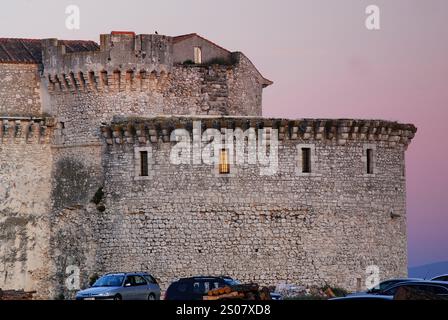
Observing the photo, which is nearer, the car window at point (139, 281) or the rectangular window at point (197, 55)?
the car window at point (139, 281)

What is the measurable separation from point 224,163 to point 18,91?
29.8 ft

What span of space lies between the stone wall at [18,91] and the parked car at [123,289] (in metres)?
12.0

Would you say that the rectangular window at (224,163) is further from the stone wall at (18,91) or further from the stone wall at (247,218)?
the stone wall at (18,91)

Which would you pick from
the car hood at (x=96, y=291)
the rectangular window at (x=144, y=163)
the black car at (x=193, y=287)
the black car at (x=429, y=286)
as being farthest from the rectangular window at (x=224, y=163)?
the black car at (x=429, y=286)

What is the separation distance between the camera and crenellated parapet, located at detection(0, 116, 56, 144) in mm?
61000

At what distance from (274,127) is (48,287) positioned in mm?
10702

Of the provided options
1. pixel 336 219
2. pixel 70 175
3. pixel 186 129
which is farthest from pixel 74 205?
pixel 336 219

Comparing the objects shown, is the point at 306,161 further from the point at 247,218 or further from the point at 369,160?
the point at 247,218

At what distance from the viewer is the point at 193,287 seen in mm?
48781

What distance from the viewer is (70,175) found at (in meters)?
60.7

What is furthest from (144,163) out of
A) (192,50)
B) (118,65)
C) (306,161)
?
(192,50)

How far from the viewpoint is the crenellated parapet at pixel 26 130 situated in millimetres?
61000

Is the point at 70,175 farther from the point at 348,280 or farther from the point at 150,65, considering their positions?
the point at 348,280

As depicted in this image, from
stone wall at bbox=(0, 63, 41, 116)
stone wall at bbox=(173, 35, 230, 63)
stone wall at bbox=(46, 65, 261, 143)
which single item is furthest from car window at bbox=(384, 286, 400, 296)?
stone wall at bbox=(0, 63, 41, 116)
